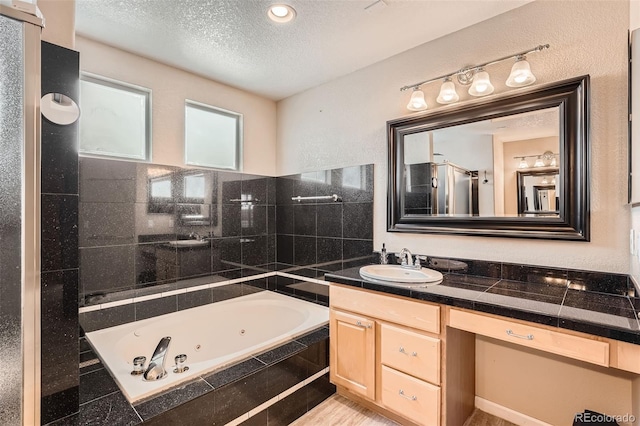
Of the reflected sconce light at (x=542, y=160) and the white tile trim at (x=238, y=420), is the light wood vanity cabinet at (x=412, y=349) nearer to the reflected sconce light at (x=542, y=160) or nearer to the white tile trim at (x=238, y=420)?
the white tile trim at (x=238, y=420)

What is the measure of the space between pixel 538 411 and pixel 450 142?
1.79 meters

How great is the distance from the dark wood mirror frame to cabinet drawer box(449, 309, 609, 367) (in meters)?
0.66

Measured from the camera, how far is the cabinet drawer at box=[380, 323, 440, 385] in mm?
1686

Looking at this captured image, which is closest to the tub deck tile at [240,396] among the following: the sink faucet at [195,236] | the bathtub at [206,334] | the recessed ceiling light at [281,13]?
the bathtub at [206,334]

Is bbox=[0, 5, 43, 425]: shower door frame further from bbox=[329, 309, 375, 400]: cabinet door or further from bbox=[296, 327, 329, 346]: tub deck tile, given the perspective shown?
bbox=[329, 309, 375, 400]: cabinet door

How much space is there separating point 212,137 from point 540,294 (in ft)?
9.44

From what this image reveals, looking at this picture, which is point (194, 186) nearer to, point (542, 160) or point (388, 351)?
point (388, 351)

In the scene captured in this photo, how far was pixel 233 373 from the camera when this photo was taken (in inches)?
68.4

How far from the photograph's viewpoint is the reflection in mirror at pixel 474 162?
1873mm

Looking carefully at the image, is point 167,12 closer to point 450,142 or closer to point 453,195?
point 450,142

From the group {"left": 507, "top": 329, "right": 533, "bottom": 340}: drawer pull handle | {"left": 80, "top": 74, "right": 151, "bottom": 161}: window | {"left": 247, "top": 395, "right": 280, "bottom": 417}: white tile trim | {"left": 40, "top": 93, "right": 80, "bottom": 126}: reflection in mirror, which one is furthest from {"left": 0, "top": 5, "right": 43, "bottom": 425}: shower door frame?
{"left": 507, "top": 329, "right": 533, "bottom": 340}: drawer pull handle

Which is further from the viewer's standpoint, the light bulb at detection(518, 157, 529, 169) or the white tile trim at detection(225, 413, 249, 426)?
the light bulb at detection(518, 157, 529, 169)

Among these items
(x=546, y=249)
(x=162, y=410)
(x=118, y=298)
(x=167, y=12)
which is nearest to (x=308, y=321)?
(x=162, y=410)

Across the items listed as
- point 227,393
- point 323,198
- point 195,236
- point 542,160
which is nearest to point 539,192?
point 542,160
